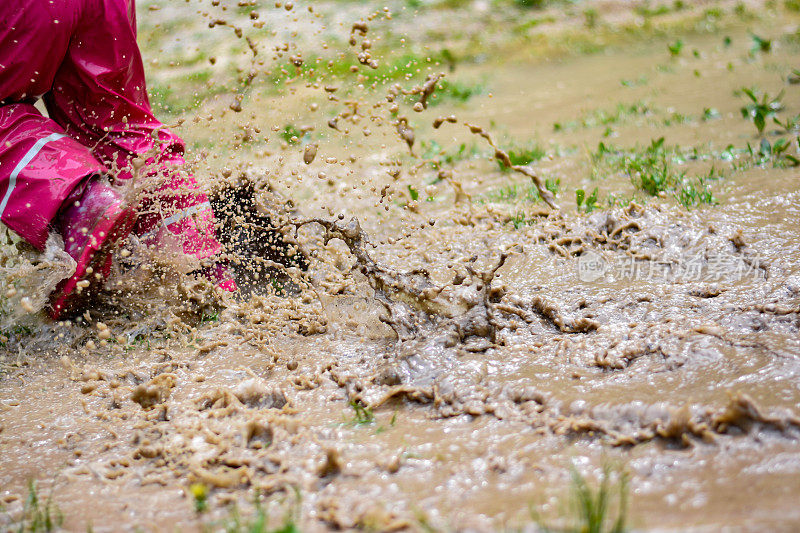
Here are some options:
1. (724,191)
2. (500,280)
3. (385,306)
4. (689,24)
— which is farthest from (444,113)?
(689,24)

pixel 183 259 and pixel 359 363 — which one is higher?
pixel 183 259

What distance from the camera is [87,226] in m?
2.80

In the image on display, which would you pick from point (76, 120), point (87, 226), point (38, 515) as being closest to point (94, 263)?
point (87, 226)

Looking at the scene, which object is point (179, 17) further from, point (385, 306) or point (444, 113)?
point (385, 306)

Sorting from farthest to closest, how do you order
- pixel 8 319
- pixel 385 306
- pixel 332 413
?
1. pixel 8 319
2. pixel 385 306
3. pixel 332 413

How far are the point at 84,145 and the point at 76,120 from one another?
118 mm

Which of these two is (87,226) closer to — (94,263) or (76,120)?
(94,263)

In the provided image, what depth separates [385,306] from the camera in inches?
107

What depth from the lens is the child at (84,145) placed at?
2.71m

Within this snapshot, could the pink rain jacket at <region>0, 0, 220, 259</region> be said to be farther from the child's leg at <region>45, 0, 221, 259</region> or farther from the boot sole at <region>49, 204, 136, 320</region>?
the boot sole at <region>49, 204, 136, 320</region>

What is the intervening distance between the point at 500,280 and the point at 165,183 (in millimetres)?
1653

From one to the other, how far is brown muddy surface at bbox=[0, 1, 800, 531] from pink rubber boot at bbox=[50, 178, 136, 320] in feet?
0.44

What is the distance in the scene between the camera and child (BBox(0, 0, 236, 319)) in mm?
2715

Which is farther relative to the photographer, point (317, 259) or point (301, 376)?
point (317, 259)
